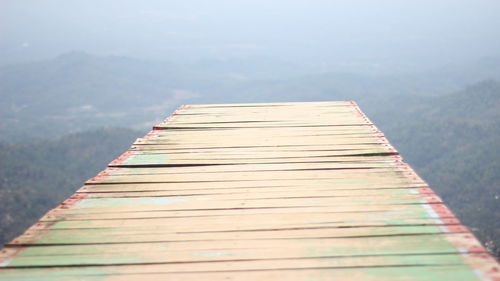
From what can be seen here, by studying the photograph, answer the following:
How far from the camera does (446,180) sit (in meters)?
41.0

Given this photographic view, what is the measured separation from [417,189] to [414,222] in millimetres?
661

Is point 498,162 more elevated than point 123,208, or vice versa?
point 123,208

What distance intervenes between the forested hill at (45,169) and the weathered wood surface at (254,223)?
2941 centimetres

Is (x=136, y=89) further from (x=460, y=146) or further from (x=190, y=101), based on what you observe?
(x=460, y=146)

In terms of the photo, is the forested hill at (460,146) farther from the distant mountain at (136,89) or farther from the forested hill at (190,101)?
the distant mountain at (136,89)

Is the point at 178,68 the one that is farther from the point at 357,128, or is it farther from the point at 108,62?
the point at 357,128

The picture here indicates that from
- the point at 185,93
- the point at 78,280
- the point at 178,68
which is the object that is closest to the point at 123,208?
the point at 78,280

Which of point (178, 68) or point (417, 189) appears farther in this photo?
point (178, 68)

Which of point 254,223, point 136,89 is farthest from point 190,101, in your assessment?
point 254,223

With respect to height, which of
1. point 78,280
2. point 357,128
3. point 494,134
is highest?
point 357,128

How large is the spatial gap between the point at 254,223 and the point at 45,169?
46582 mm

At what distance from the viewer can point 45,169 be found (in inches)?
1783

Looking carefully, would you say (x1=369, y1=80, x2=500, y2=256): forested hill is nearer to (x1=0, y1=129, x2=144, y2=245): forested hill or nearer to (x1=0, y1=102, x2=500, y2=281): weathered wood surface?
(x1=0, y1=102, x2=500, y2=281): weathered wood surface

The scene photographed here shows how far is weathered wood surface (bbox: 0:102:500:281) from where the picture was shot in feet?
9.55
